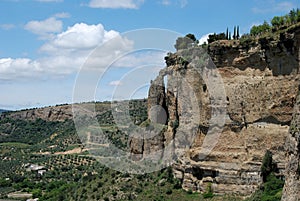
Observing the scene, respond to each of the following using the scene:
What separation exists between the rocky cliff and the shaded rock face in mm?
6089

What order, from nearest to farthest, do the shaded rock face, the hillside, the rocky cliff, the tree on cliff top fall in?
the shaded rock face, the hillside, the rocky cliff, the tree on cliff top

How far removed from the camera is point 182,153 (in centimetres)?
3481

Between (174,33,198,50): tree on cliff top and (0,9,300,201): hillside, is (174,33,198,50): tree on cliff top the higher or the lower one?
the higher one

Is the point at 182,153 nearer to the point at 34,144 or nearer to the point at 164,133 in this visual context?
the point at 164,133

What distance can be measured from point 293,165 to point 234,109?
10.0 m

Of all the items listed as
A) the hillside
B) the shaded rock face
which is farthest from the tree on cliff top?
the shaded rock face

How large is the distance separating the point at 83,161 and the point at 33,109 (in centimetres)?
7027

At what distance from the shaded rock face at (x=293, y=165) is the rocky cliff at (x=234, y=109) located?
20.0 feet

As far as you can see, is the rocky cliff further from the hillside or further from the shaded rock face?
the shaded rock face

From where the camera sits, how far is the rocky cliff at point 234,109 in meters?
27.3

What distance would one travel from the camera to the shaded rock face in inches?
781

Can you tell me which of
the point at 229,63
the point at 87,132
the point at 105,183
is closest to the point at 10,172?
the point at 87,132

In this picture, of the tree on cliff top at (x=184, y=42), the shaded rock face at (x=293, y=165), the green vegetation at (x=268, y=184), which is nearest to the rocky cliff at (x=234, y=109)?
the green vegetation at (x=268, y=184)

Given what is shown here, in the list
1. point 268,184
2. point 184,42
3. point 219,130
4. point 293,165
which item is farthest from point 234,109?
point 184,42
